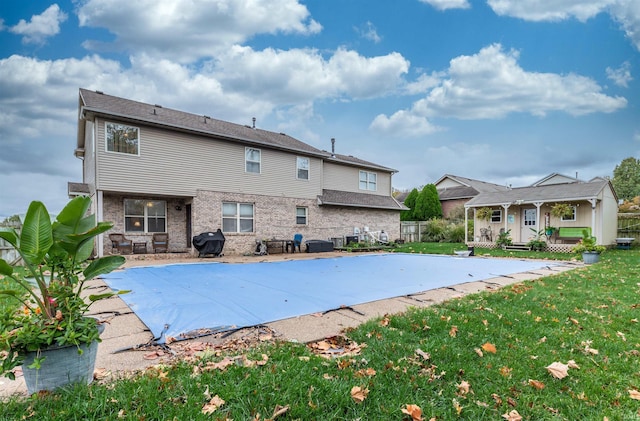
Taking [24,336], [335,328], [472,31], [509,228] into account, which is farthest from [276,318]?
[509,228]

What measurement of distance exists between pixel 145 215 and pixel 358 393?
14093 millimetres

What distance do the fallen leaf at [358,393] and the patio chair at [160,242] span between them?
13.4m

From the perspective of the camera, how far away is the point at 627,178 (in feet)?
126

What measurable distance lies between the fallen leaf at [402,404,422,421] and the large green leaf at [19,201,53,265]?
272 centimetres

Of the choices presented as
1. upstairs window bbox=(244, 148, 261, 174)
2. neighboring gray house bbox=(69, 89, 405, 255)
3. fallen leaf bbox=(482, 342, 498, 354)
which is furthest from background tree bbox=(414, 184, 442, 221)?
fallen leaf bbox=(482, 342, 498, 354)

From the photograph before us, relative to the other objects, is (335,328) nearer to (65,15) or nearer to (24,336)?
(24,336)

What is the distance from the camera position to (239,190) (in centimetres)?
1475

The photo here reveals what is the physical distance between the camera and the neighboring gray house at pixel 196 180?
11836 millimetres

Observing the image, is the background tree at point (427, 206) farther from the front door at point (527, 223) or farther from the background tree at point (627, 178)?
the background tree at point (627, 178)

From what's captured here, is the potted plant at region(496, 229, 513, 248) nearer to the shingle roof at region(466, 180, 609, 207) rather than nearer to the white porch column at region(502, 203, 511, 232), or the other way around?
the white porch column at region(502, 203, 511, 232)

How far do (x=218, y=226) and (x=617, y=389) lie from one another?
13.5m

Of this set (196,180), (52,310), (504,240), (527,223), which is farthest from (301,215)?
(52,310)

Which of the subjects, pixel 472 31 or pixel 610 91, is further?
pixel 610 91

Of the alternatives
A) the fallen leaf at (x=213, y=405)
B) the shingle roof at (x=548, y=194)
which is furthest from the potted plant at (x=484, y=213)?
the fallen leaf at (x=213, y=405)
